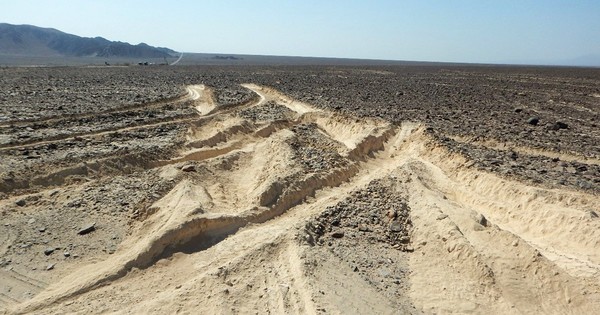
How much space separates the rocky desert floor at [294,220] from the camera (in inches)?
268

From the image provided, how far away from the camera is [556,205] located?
9383 millimetres

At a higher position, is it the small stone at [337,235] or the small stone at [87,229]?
the small stone at [337,235]

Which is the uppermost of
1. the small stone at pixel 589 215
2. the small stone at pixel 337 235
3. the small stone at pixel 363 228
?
the small stone at pixel 589 215

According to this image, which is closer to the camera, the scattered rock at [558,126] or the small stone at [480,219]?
the small stone at [480,219]

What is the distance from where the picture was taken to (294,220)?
9141mm

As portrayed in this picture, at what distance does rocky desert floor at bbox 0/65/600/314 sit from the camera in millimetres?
6809

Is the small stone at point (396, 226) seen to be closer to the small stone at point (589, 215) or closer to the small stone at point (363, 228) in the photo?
the small stone at point (363, 228)

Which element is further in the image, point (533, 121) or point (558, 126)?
point (533, 121)

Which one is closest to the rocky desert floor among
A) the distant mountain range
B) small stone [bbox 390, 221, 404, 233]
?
Result: small stone [bbox 390, 221, 404, 233]

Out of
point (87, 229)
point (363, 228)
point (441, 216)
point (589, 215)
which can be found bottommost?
point (87, 229)

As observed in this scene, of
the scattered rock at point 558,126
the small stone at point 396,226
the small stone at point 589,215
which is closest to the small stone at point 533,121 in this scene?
the scattered rock at point 558,126

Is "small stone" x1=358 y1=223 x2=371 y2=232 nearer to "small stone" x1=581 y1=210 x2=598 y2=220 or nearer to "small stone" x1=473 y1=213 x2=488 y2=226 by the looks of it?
"small stone" x1=473 y1=213 x2=488 y2=226

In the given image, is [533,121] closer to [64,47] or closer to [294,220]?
[294,220]

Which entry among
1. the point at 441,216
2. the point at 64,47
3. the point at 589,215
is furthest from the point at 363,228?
the point at 64,47
